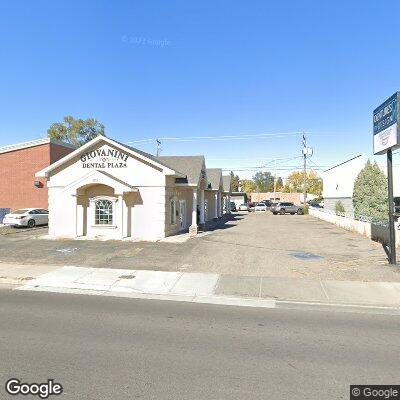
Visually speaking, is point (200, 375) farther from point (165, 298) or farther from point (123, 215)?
point (123, 215)

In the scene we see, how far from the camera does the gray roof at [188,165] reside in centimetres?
2589

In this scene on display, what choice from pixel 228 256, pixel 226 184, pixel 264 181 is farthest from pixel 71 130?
pixel 264 181

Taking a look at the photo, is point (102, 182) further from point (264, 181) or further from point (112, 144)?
point (264, 181)

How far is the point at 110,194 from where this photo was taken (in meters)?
21.4

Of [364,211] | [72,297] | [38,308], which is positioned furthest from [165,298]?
[364,211]

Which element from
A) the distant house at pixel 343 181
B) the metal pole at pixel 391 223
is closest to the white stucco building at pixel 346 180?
the distant house at pixel 343 181

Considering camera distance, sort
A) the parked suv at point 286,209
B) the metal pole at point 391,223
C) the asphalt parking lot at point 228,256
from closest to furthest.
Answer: the asphalt parking lot at point 228,256 < the metal pole at point 391,223 < the parked suv at point 286,209

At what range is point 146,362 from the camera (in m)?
5.63

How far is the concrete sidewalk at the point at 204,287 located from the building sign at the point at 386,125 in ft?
17.8

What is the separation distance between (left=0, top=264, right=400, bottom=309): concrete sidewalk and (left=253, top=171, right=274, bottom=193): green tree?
5934 inches

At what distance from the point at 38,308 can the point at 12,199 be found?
26379 millimetres

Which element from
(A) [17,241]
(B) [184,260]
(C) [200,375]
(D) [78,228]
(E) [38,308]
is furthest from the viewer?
(D) [78,228]

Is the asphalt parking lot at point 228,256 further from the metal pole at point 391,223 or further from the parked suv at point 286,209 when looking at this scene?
the parked suv at point 286,209

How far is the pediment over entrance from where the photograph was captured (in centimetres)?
2045
